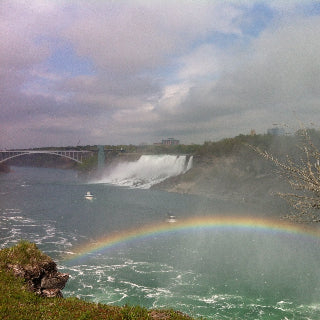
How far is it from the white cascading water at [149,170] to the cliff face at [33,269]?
66.9 meters

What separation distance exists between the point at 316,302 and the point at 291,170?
15502 millimetres

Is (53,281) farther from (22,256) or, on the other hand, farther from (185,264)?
(185,264)

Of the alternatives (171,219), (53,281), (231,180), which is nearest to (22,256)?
(53,281)

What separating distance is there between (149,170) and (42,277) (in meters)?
80.5

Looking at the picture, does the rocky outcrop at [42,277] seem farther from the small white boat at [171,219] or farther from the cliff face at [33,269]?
the small white boat at [171,219]

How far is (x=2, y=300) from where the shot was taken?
7.84 m

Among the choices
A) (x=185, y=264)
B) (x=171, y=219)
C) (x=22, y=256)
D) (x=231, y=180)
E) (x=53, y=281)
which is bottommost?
(x=185, y=264)

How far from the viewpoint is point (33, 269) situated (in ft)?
34.2

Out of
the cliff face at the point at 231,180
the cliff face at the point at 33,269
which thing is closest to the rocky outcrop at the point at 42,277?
the cliff face at the point at 33,269

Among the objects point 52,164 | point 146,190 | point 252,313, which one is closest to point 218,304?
point 252,313

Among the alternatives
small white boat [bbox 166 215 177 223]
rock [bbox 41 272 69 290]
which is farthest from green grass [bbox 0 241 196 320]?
small white boat [bbox 166 215 177 223]

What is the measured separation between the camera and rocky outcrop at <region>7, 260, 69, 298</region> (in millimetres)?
9992

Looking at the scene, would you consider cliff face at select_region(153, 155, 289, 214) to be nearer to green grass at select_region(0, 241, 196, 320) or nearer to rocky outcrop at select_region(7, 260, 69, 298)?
rocky outcrop at select_region(7, 260, 69, 298)

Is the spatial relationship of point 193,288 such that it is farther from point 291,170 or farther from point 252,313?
point 291,170
